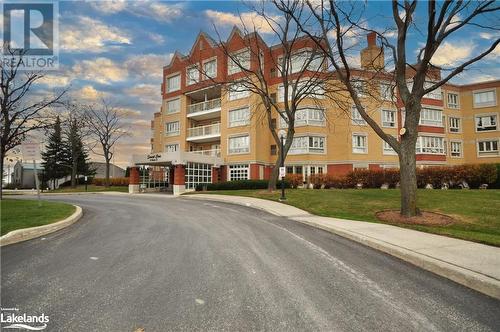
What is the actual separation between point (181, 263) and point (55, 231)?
619 cm

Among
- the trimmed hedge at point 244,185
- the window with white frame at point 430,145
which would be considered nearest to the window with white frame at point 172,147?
the trimmed hedge at point 244,185

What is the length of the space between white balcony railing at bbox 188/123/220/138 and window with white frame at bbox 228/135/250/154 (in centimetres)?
270

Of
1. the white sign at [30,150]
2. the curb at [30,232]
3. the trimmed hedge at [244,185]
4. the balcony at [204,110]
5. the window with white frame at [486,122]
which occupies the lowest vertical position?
the curb at [30,232]

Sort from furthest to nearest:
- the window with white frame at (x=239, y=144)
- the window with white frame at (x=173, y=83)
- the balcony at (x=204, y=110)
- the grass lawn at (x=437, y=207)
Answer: the window with white frame at (x=173, y=83) → the balcony at (x=204, y=110) → the window with white frame at (x=239, y=144) → the grass lawn at (x=437, y=207)

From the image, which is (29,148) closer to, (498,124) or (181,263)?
(181,263)

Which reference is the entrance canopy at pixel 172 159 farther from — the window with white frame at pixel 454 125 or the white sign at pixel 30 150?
the window with white frame at pixel 454 125

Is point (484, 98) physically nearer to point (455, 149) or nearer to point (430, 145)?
point (455, 149)

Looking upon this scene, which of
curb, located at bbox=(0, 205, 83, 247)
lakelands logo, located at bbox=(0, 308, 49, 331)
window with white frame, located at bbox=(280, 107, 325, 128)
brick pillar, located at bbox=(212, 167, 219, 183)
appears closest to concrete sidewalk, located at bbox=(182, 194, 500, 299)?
lakelands logo, located at bbox=(0, 308, 49, 331)

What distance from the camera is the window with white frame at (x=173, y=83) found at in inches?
1731

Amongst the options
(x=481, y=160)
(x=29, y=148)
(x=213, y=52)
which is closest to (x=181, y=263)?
(x=29, y=148)

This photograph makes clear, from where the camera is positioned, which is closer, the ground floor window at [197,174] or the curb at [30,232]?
the curb at [30,232]

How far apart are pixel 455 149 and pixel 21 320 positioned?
1866 inches

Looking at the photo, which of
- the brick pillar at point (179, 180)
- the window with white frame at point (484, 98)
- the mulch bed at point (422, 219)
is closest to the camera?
the mulch bed at point (422, 219)

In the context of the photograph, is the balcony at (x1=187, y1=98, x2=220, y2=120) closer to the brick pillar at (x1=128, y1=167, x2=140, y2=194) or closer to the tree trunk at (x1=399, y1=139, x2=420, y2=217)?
the brick pillar at (x1=128, y1=167, x2=140, y2=194)
